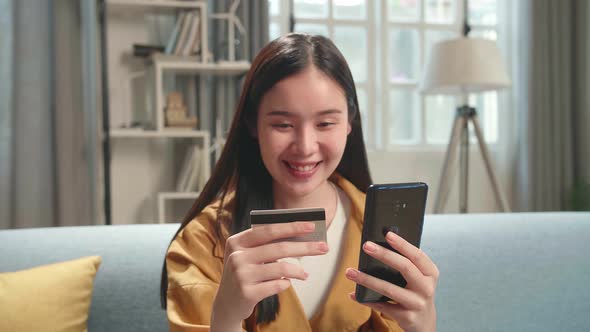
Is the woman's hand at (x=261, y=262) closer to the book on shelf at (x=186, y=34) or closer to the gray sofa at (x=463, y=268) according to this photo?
the gray sofa at (x=463, y=268)

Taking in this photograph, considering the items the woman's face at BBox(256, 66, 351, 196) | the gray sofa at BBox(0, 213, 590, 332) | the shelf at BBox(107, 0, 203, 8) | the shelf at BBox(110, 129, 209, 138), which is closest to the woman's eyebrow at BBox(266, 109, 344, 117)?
the woman's face at BBox(256, 66, 351, 196)

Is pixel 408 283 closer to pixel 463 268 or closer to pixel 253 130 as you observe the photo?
pixel 253 130

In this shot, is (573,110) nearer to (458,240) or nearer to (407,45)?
(407,45)

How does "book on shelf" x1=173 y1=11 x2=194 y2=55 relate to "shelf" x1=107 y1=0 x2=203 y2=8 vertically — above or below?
below

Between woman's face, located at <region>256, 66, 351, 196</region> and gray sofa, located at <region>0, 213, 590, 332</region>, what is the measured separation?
50 centimetres

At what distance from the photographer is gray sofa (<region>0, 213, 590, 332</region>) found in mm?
1276

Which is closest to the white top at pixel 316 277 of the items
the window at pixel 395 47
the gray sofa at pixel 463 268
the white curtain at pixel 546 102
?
the gray sofa at pixel 463 268

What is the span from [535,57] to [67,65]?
2741mm

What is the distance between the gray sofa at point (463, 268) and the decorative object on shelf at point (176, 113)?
162 centimetres

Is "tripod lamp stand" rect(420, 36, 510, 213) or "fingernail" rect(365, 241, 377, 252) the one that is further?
"tripod lamp stand" rect(420, 36, 510, 213)

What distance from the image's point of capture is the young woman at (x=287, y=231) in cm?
81

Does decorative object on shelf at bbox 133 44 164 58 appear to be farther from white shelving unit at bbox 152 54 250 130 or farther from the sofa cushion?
the sofa cushion

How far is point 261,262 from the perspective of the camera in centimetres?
80

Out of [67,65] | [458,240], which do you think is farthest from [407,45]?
[458,240]
